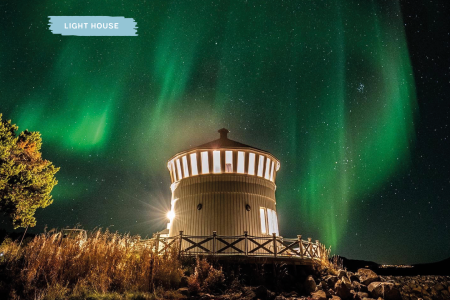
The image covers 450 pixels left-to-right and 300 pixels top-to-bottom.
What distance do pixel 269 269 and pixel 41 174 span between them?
65.8ft

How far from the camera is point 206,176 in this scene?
19.6m

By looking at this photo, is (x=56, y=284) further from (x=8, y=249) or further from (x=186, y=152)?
(x=186, y=152)

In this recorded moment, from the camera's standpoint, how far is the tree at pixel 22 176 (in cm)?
2164

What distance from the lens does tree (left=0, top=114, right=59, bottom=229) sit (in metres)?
21.6

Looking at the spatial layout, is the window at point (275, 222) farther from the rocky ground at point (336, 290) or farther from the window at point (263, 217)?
the rocky ground at point (336, 290)

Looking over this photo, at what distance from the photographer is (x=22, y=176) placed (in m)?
22.5

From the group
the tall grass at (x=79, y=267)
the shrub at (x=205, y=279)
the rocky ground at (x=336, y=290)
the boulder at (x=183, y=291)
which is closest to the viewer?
the tall grass at (x=79, y=267)

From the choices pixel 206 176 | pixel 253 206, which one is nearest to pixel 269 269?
Result: pixel 253 206

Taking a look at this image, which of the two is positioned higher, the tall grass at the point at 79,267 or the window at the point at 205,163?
the window at the point at 205,163

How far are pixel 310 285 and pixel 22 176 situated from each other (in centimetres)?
2106

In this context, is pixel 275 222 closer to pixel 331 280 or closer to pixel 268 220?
pixel 268 220

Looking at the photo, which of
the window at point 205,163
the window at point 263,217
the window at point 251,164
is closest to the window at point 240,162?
the window at point 251,164

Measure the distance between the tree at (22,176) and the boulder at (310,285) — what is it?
67.1 feet

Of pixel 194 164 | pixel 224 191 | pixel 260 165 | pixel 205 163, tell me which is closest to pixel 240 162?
pixel 260 165
